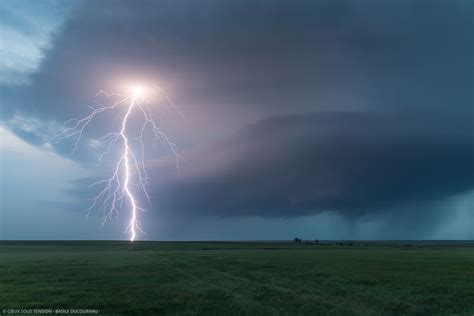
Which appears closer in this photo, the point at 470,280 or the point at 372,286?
the point at 372,286

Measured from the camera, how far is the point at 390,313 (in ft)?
57.5

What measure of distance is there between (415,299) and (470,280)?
39.6 feet

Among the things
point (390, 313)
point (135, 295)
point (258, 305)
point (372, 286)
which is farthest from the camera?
point (372, 286)

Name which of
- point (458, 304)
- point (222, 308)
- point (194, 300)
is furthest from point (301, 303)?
point (458, 304)

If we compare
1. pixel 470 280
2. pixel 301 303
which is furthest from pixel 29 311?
pixel 470 280

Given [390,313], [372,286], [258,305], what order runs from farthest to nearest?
[372,286], [258,305], [390,313]

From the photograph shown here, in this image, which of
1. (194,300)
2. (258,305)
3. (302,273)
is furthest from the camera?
(302,273)

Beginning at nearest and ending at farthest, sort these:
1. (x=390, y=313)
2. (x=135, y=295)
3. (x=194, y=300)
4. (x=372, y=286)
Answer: (x=390, y=313)
(x=194, y=300)
(x=135, y=295)
(x=372, y=286)

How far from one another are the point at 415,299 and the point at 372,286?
4766 millimetres

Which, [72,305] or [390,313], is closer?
[390,313]

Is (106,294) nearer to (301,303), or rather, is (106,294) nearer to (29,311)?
(29,311)

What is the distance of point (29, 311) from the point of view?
18.0 meters

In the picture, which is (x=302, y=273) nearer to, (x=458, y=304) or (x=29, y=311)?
(x=458, y=304)

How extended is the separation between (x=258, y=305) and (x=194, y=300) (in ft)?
11.5
